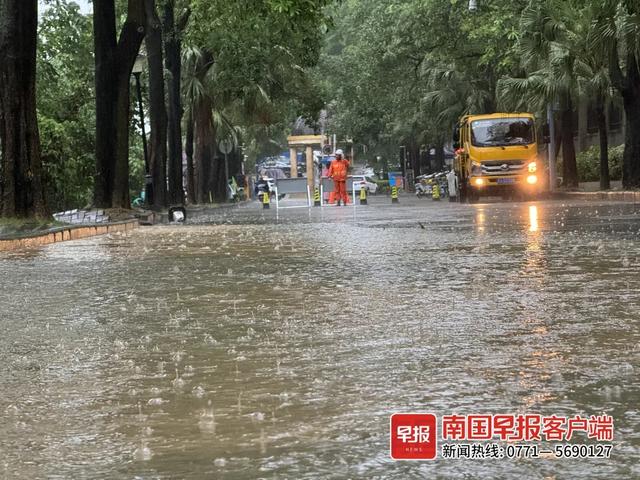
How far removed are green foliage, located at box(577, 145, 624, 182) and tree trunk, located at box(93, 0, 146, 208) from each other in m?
20.2

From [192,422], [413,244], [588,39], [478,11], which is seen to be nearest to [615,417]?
[192,422]

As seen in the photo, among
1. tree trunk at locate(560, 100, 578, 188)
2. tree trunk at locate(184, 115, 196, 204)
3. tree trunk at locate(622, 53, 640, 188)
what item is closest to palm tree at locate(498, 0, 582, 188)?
tree trunk at locate(560, 100, 578, 188)

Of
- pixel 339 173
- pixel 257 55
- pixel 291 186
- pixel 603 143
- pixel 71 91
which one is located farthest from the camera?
pixel 71 91

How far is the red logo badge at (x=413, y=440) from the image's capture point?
4074 mm

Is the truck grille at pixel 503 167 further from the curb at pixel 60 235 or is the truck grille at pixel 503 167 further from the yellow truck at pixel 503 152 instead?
the curb at pixel 60 235

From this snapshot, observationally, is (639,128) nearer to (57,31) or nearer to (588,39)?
(588,39)

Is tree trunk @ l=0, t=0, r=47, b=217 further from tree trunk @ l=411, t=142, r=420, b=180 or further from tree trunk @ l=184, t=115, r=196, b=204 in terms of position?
tree trunk @ l=411, t=142, r=420, b=180

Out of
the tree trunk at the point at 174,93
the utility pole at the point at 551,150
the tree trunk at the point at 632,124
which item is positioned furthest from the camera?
the utility pole at the point at 551,150

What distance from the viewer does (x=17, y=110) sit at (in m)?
20.2

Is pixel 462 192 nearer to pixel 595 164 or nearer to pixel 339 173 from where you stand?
pixel 339 173

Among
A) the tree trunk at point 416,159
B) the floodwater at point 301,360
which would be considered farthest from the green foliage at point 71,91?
the tree trunk at point 416,159

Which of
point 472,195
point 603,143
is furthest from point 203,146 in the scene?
point 603,143

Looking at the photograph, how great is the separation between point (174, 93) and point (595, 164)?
16.2 meters

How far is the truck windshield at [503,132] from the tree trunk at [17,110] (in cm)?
1864
